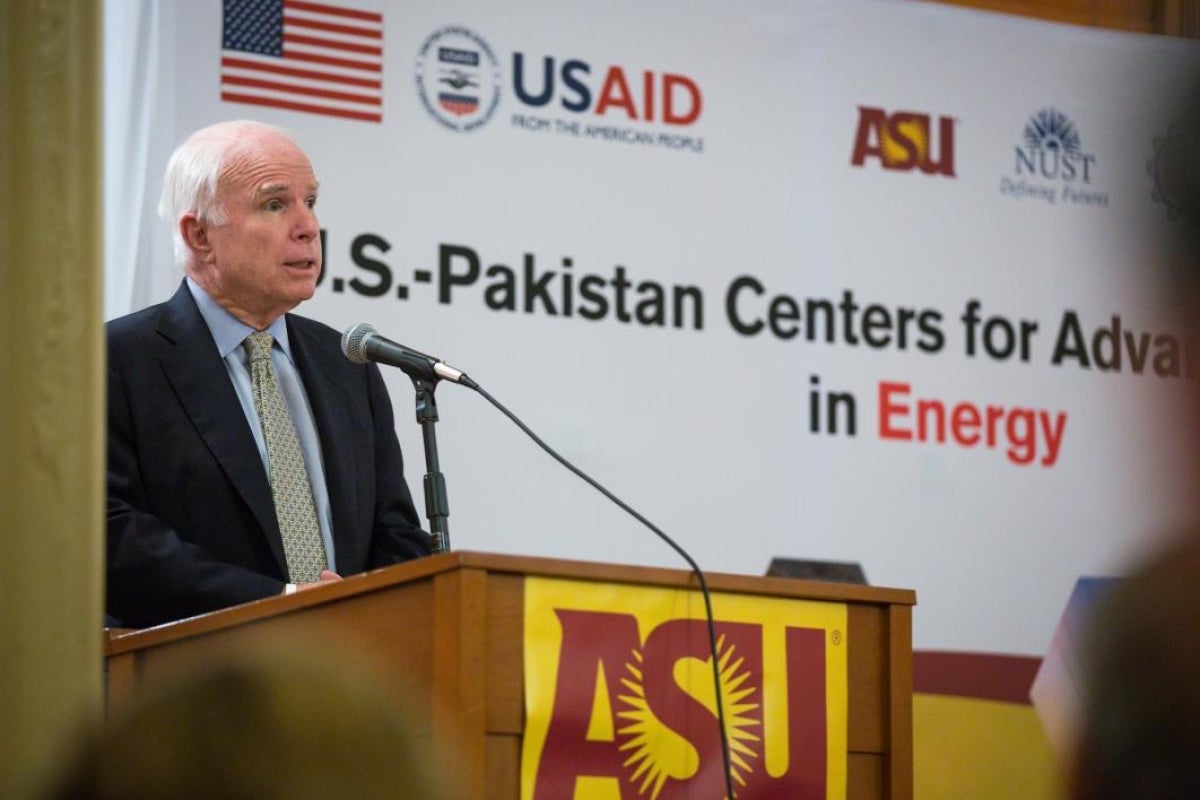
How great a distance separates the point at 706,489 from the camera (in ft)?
15.7

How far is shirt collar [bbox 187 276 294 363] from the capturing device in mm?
3316

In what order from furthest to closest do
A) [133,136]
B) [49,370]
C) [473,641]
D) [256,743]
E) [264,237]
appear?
[133,136] → [264,237] → [473,641] → [49,370] → [256,743]

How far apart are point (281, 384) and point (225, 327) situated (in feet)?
0.46

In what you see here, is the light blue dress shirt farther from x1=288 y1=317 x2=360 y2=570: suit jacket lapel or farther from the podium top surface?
the podium top surface

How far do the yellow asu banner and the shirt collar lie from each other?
1217mm

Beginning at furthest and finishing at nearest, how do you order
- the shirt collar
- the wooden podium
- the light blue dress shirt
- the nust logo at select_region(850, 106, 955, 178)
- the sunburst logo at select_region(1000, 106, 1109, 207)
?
the sunburst logo at select_region(1000, 106, 1109, 207) → the nust logo at select_region(850, 106, 955, 178) → the shirt collar → the light blue dress shirt → the wooden podium

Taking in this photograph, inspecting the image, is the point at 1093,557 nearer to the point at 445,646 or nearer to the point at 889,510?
the point at 889,510

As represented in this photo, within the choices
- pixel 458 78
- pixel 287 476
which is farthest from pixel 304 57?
pixel 287 476

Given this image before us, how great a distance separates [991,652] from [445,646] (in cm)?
321

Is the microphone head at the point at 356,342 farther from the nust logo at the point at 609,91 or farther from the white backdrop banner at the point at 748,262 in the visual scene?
the nust logo at the point at 609,91

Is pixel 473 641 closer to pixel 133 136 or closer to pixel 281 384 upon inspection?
pixel 281 384

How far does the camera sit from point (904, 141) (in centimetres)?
523

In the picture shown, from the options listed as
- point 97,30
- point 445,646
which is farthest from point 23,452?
point 445,646

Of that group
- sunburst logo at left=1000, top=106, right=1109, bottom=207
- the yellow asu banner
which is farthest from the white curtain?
sunburst logo at left=1000, top=106, right=1109, bottom=207
